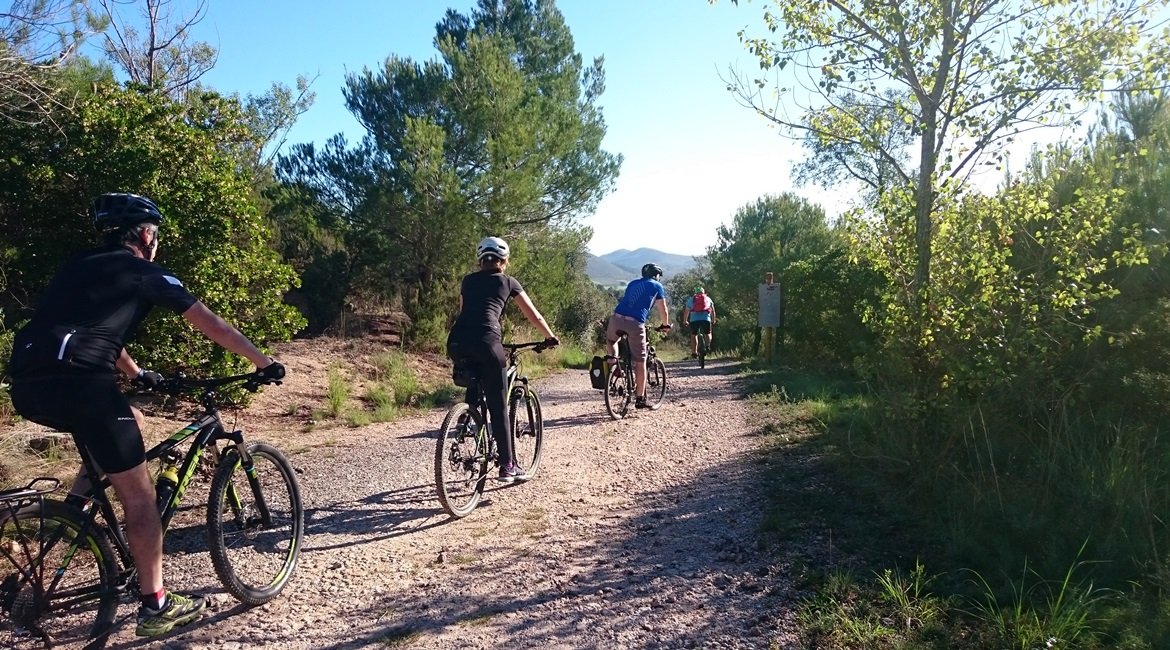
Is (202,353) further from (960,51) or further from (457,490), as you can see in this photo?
(960,51)

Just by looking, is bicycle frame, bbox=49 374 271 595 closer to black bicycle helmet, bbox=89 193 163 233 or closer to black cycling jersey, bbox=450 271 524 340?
black bicycle helmet, bbox=89 193 163 233

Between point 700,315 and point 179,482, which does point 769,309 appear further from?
point 179,482

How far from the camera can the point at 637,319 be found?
30.8ft

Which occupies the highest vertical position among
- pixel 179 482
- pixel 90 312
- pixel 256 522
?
pixel 90 312

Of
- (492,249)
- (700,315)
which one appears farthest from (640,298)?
(700,315)

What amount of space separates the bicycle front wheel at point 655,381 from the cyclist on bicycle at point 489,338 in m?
4.60

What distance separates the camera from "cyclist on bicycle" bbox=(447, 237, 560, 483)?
5324 mm

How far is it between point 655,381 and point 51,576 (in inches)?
309

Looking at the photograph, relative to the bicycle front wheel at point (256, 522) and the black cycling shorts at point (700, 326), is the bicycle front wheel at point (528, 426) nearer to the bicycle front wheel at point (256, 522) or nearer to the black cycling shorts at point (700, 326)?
the bicycle front wheel at point (256, 522)

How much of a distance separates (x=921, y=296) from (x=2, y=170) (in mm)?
8328

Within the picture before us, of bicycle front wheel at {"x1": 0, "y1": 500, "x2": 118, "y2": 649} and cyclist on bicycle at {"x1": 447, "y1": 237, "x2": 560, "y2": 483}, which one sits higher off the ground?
cyclist on bicycle at {"x1": 447, "y1": 237, "x2": 560, "y2": 483}

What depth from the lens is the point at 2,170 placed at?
6832 mm

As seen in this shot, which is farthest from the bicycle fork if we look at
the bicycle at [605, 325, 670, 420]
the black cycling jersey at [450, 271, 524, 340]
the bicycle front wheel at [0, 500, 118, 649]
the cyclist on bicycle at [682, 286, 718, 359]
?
the cyclist on bicycle at [682, 286, 718, 359]

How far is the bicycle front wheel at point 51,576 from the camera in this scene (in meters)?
2.93
